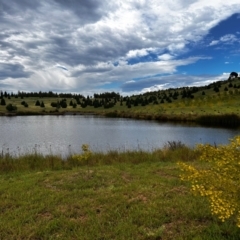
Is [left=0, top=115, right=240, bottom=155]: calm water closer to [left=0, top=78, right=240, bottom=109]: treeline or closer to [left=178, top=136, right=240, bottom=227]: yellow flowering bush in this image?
[left=178, top=136, right=240, bottom=227]: yellow flowering bush

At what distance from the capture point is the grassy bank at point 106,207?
5.52 metres

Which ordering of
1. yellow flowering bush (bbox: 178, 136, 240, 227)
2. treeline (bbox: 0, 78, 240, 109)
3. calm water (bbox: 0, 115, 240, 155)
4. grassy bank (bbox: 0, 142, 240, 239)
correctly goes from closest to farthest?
yellow flowering bush (bbox: 178, 136, 240, 227) < grassy bank (bbox: 0, 142, 240, 239) < calm water (bbox: 0, 115, 240, 155) < treeline (bbox: 0, 78, 240, 109)

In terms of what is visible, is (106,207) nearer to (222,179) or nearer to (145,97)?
(222,179)

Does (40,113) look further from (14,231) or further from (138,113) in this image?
(14,231)

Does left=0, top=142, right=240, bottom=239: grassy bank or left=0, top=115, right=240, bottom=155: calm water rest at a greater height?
left=0, top=142, right=240, bottom=239: grassy bank

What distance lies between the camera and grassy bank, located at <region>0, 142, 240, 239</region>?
→ 5516 mm

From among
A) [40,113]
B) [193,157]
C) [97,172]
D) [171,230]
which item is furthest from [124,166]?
[40,113]

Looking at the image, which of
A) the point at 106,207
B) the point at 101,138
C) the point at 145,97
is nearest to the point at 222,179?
the point at 106,207

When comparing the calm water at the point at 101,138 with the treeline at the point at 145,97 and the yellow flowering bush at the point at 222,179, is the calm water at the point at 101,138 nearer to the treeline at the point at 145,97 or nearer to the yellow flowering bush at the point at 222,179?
the yellow flowering bush at the point at 222,179

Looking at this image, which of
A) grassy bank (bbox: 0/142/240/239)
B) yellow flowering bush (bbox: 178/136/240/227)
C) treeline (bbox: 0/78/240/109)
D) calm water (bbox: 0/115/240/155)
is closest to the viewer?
yellow flowering bush (bbox: 178/136/240/227)

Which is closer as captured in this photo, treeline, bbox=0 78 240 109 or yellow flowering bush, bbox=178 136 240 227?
yellow flowering bush, bbox=178 136 240 227

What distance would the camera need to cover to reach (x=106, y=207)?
688cm

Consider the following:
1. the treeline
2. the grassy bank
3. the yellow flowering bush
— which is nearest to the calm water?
the grassy bank


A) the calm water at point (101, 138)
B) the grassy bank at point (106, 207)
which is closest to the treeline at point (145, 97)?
the calm water at point (101, 138)
